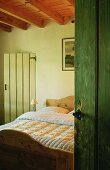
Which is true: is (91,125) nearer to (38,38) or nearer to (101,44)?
(101,44)

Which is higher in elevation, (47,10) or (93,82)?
(47,10)

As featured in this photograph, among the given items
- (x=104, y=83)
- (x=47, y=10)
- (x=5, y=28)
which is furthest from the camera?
(x=5, y=28)

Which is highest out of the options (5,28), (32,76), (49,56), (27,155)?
(5,28)

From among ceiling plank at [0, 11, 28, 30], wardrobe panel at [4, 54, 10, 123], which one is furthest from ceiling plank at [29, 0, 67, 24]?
wardrobe panel at [4, 54, 10, 123]

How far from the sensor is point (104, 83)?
1.16m

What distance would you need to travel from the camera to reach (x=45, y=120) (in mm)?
3279

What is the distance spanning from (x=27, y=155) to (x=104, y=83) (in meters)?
1.47

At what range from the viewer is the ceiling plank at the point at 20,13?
333cm

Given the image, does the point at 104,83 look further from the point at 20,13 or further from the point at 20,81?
the point at 20,81

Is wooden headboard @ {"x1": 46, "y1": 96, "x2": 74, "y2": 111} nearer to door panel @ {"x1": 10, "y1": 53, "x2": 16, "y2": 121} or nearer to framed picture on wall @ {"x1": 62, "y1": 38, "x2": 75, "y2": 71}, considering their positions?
framed picture on wall @ {"x1": 62, "y1": 38, "x2": 75, "y2": 71}

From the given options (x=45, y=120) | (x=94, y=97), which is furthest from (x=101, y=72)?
(x=45, y=120)

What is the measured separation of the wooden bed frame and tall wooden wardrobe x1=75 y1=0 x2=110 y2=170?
81 centimetres

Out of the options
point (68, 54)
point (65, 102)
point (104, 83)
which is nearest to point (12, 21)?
point (68, 54)

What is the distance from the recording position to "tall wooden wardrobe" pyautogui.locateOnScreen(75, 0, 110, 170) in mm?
1155
